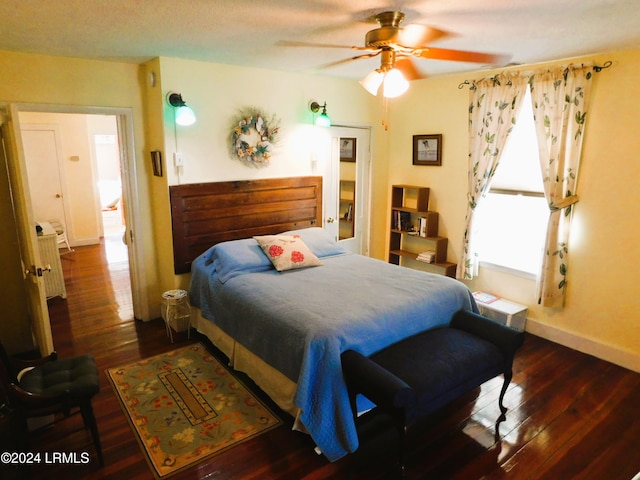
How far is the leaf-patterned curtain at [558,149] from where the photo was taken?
129 inches

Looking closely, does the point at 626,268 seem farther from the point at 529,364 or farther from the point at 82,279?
the point at 82,279

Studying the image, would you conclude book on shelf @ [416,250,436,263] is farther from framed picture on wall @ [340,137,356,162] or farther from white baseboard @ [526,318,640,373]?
framed picture on wall @ [340,137,356,162]

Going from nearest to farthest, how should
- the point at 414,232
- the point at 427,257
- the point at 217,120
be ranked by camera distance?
1. the point at 217,120
2. the point at 427,257
3. the point at 414,232

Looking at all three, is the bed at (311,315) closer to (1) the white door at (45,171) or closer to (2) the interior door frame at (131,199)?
(2) the interior door frame at (131,199)

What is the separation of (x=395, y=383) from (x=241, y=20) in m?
2.21

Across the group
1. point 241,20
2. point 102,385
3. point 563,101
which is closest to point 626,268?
point 563,101

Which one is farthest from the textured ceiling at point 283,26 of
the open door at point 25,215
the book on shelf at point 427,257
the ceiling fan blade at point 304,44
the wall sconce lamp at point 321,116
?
the book on shelf at point 427,257

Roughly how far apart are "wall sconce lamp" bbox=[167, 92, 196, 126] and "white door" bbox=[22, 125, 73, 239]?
4385 millimetres

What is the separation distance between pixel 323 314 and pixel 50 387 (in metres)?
1.60

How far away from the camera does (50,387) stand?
7.39 ft

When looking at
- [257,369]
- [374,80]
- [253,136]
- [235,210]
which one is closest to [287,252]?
[235,210]

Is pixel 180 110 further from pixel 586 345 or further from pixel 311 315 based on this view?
pixel 586 345

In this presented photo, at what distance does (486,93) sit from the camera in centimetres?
387

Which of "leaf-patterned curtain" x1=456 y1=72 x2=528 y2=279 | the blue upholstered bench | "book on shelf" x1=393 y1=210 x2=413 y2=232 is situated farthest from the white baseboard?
"book on shelf" x1=393 y1=210 x2=413 y2=232
